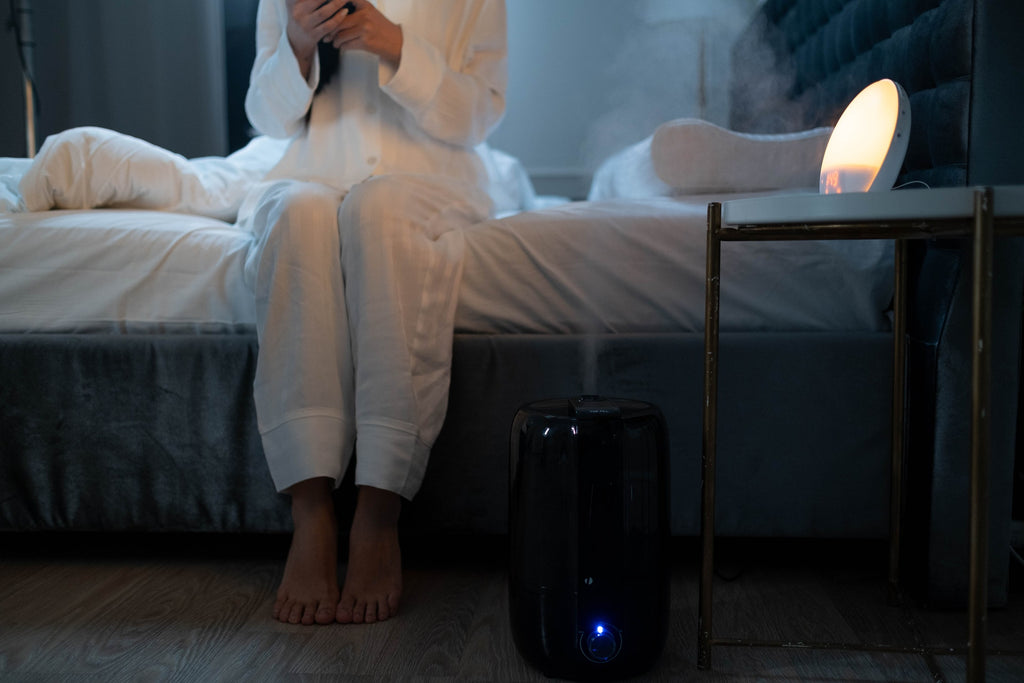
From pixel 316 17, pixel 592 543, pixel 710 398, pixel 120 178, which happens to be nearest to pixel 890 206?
pixel 710 398

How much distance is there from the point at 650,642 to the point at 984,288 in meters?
0.49

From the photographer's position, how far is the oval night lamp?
0.93 m

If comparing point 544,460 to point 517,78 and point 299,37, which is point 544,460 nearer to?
point 299,37

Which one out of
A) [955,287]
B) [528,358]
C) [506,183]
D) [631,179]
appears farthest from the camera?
[506,183]

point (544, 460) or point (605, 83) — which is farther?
point (605, 83)

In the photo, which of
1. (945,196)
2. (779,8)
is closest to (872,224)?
(945,196)

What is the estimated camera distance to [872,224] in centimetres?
80

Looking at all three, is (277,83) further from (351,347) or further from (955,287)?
(955,287)

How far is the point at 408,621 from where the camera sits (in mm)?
1061

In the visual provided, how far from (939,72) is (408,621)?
3.28 feet

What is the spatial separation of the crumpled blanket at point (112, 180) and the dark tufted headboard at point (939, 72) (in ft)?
3.71

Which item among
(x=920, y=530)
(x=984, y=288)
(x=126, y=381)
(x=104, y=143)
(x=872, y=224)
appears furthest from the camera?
(x=104, y=143)

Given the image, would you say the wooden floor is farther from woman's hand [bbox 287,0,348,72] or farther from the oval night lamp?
woman's hand [bbox 287,0,348,72]

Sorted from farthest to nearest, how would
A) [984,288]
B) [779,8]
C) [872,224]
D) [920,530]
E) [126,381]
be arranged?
[779,8]
[126,381]
[920,530]
[872,224]
[984,288]
